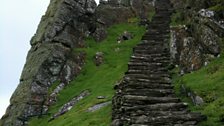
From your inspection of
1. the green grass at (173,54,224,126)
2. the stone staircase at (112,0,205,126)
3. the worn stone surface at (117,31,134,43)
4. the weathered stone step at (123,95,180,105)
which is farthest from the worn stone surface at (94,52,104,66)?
the weathered stone step at (123,95,180,105)

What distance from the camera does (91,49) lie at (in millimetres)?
61938

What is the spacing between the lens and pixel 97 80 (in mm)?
52281

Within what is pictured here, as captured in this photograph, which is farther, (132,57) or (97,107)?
(132,57)

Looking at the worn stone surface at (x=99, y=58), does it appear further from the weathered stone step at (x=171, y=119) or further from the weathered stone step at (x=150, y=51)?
the weathered stone step at (x=171, y=119)

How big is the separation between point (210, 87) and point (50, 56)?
27.8 metres

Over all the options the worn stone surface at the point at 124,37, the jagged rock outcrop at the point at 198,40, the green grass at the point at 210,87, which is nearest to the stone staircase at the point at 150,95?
the green grass at the point at 210,87

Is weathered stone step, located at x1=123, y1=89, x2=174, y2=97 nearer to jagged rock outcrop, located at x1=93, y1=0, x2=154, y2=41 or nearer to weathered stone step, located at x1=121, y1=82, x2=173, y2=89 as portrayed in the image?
weathered stone step, located at x1=121, y1=82, x2=173, y2=89

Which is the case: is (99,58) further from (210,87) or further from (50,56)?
(210,87)

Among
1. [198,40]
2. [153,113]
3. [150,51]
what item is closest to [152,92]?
[153,113]

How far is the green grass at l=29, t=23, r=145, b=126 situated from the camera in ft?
129

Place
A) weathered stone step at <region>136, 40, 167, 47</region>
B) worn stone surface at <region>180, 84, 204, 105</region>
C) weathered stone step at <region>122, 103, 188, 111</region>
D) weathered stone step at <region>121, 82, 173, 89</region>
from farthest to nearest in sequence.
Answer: weathered stone step at <region>136, 40, 167, 47</region>, weathered stone step at <region>121, 82, 173, 89</region>, worn stone surface at <region>180, 84, 204, 105</region>, weathered stone step at <region>122, 103, 188, 111</region>

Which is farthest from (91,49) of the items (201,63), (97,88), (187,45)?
(201,63)

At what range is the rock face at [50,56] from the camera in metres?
50.0

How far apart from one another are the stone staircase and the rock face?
9935 millimetres
